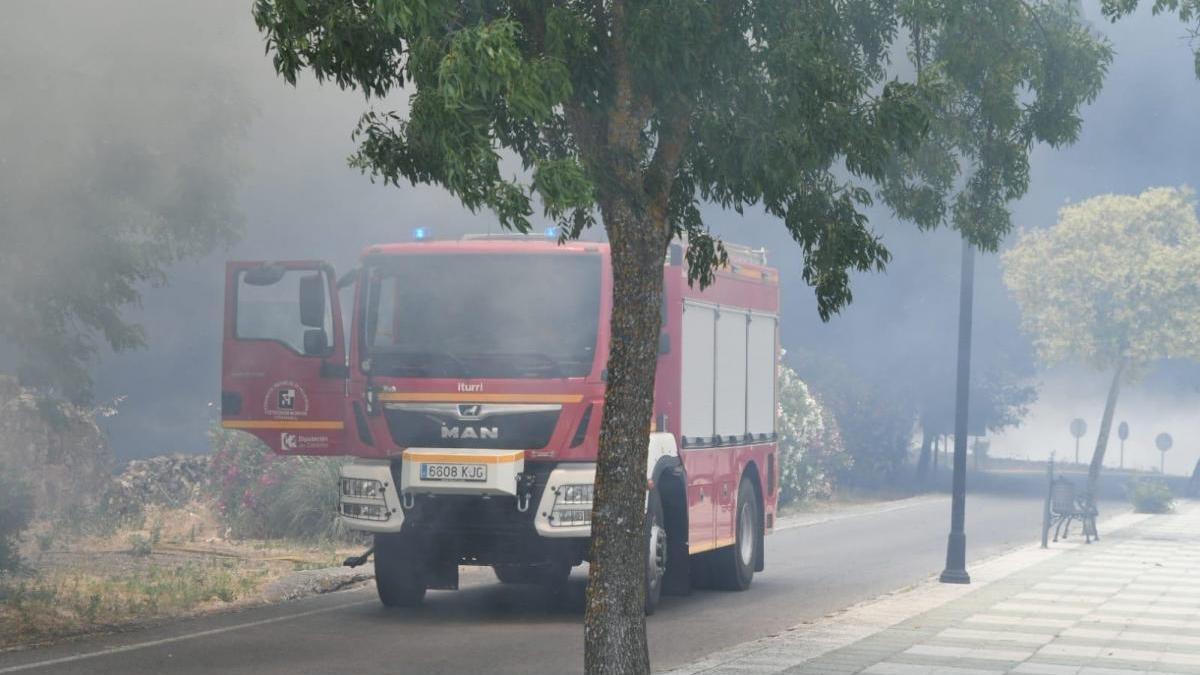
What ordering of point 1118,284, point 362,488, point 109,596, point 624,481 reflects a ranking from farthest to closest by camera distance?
1. point 1118,284
2. point 109,596
3. point 362,488
4. point 624,481

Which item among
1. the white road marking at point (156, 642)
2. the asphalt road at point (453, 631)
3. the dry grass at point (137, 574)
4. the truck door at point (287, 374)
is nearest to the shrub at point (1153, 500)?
the asphalt road at point (453, 631)

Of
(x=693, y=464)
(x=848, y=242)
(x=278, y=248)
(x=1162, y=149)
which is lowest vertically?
(x=693, y=464)

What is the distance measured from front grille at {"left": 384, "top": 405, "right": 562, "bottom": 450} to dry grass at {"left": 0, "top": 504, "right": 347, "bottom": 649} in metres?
2.68

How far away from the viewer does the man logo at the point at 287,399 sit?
14.7 metres

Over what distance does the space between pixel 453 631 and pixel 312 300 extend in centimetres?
302

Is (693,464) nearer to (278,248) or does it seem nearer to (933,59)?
(933,59)

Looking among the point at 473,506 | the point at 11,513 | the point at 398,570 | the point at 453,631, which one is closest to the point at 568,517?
the point at 473,506

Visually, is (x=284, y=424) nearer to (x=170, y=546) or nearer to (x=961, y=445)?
(x=170, y=546)

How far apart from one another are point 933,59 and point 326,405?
6173mm

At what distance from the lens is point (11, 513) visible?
50.9 feet

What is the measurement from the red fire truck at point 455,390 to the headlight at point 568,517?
1cm

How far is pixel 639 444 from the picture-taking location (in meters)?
9.34

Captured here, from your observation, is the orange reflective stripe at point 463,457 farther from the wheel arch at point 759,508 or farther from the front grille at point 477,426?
the wheel arch at point 759,508

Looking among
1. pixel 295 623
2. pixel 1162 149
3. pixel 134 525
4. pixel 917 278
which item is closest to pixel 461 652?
pixel 295 623
